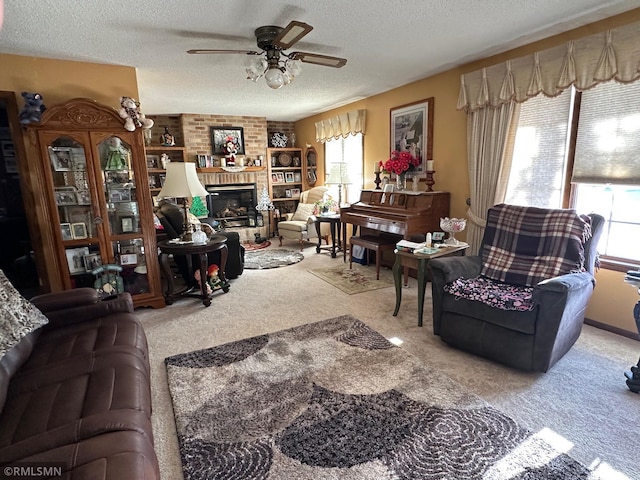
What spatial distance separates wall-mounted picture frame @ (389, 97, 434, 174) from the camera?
423 cm

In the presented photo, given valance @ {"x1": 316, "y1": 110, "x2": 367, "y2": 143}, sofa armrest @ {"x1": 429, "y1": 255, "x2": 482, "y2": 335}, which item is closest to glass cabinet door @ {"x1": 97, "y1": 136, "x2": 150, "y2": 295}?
sofa armrest @ {"x1": 429, "y1": 255, "x2": 482, "y2": 335}

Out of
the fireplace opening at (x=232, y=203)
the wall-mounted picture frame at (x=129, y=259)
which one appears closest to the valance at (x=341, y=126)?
the fireplace opening at (x=232, y=203)

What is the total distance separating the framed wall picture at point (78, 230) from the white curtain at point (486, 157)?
385cm

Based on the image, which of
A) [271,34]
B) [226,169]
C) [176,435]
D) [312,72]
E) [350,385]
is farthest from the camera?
[226,169]

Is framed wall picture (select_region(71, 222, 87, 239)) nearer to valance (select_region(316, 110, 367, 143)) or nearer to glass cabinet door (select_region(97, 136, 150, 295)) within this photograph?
glass cabinet door (select_region(97, 136, 150, 295))

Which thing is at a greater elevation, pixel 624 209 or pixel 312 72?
pixel 312 72

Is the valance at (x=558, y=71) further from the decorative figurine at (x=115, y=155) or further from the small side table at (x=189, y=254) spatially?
the decorative figurine at (x=115, y=155)

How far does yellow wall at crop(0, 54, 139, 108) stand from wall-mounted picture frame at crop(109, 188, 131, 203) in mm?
834

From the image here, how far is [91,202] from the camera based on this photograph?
3.28m

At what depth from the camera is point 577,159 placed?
2.90m

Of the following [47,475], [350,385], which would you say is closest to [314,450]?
[350,385]

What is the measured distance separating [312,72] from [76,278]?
3182mm

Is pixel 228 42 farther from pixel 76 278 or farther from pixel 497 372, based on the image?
pixel 497 372

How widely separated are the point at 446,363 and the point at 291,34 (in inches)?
99.3
